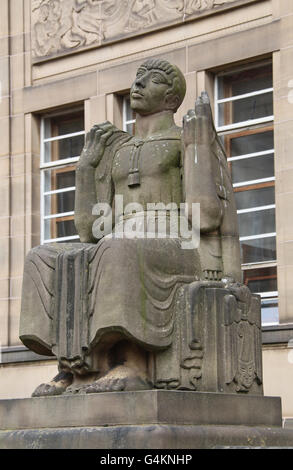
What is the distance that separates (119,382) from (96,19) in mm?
11882

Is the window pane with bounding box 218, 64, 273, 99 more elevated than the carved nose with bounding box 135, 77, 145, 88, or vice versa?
the window pane with bounding box 218, 64, 273, 99

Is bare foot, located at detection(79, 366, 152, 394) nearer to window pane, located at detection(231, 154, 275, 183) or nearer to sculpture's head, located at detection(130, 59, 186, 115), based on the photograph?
sculpture's head, located at detection(130, 59, 186, 115)

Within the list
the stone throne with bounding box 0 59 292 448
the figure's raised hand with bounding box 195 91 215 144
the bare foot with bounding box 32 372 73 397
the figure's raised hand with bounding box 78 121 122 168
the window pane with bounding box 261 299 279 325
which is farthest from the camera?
the window pane with bounding box 261 299 279 325

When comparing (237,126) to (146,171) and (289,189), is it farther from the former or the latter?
(146,171)

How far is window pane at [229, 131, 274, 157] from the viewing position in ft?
65.1

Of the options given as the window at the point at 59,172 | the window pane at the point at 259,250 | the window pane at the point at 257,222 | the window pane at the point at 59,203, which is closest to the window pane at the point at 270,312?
the window pane at the point at 259,250

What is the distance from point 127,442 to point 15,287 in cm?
1209

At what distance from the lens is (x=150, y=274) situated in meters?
11.2

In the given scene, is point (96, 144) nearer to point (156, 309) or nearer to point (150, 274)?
point (150, 274)

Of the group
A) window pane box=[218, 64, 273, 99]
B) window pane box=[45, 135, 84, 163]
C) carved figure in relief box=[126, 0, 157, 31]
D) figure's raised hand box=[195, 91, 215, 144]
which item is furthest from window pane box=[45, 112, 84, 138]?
figure's raised hand box=[195, 91, 215, 144]

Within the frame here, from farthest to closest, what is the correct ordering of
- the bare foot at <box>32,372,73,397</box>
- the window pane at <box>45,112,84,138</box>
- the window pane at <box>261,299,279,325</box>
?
1. the window pane at <box>45,112,84,138</box>
2. the window pane at <box>261,299,279,325</box>
3. the bare foot at <box>32,372,73,397</box>

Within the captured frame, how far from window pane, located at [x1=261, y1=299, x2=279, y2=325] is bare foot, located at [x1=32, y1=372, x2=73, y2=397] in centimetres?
771

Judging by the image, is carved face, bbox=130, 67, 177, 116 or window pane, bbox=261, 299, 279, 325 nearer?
carved face, bbox=130, 67, 177, 116

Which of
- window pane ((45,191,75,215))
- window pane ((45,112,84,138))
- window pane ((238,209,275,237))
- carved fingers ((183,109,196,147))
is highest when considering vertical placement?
window pane ((45,112,84,138))
